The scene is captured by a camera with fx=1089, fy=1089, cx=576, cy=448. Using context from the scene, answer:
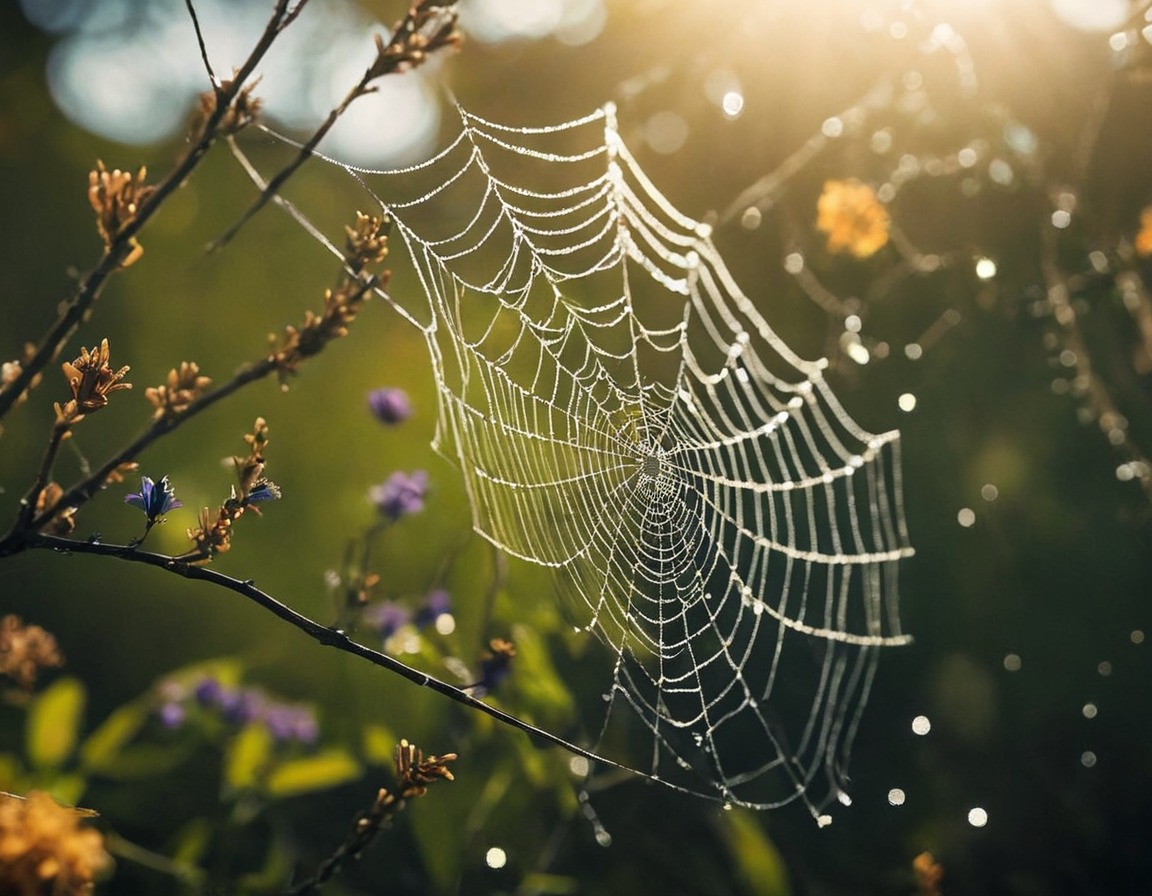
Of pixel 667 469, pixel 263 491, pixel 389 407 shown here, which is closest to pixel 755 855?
pixel 667 469

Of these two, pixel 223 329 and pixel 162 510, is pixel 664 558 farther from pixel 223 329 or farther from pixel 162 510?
pixel 162 510

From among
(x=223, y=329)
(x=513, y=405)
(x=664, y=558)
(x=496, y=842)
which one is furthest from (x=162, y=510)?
(x=223, y=329)

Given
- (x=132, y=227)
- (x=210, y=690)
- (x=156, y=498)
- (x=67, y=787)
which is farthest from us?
(x=210, y=690)

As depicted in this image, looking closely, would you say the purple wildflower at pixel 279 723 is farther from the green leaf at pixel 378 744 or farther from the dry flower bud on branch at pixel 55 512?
the dry flower bud on branch at pixel 55 512

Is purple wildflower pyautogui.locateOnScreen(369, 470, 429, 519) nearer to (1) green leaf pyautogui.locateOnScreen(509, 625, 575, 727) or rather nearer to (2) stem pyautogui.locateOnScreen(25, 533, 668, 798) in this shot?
(1) green leaf pyautogui.locateOnScreen(509, 625, 575, 727)

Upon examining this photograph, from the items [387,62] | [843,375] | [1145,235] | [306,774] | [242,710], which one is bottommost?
[306,774]

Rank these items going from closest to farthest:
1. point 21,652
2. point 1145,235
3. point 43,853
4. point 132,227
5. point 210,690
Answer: point 43,853
point 132,227
point 21,652
point 210,690
point 1145,235

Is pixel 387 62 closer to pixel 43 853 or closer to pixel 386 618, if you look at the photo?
pixel 43 853

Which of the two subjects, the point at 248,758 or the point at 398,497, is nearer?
the point at 398,497
